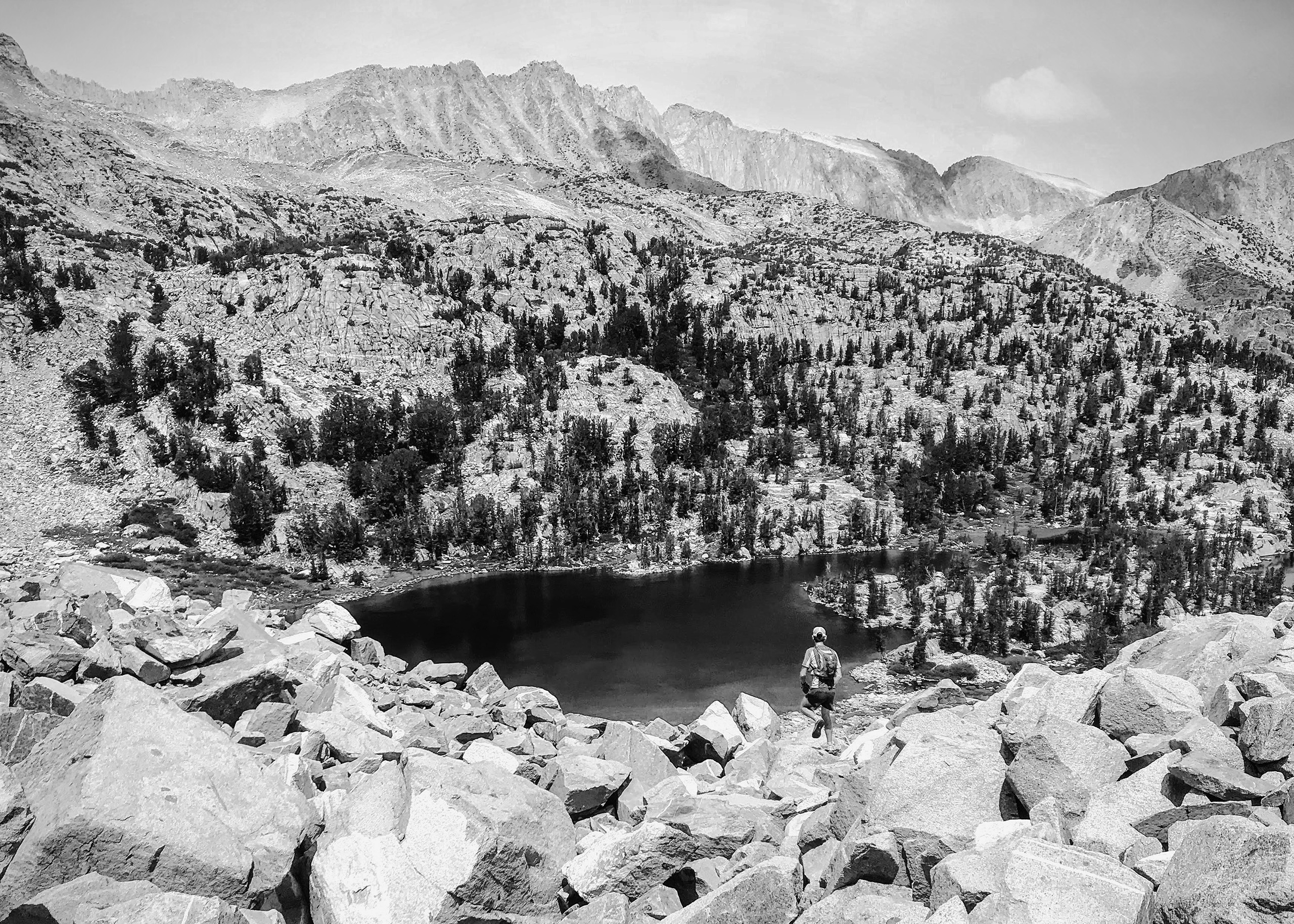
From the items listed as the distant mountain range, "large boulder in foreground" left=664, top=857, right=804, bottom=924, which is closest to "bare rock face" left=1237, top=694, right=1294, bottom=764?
"large boulder in foreground" left=664, top=857, right=804, bottom=924

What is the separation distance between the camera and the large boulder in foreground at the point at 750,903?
21.8 ft

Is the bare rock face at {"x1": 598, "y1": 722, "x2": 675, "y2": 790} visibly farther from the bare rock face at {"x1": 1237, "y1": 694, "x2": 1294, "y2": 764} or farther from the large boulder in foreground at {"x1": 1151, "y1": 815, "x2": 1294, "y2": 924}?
the large boulder in foreground at {"x1": 1151, "y1": 815, "x2": 1294, "y2": 924}

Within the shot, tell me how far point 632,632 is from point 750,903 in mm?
31213

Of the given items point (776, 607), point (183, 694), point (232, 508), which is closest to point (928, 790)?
point (183, 694)

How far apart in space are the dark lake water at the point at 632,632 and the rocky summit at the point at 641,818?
1655 cm

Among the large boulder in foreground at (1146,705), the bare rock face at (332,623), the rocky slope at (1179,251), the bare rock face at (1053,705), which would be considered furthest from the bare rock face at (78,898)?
the rocky slope at (1179,251)

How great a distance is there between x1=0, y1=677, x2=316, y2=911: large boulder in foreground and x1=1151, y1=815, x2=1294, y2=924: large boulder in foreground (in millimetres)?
7750

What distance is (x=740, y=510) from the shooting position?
60.3 m

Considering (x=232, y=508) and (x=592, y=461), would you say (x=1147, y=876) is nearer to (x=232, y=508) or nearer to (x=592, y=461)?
(x=232, y=508)

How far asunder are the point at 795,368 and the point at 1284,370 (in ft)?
186

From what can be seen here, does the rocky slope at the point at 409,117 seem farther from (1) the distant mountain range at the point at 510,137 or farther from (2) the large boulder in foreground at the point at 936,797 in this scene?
(2) the large boulder in foreground at the point at 936,797

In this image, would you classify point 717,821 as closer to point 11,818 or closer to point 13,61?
point 11,818

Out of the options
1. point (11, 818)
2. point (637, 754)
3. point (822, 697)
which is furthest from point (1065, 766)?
point (11, 818)

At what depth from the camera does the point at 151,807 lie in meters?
7.11
